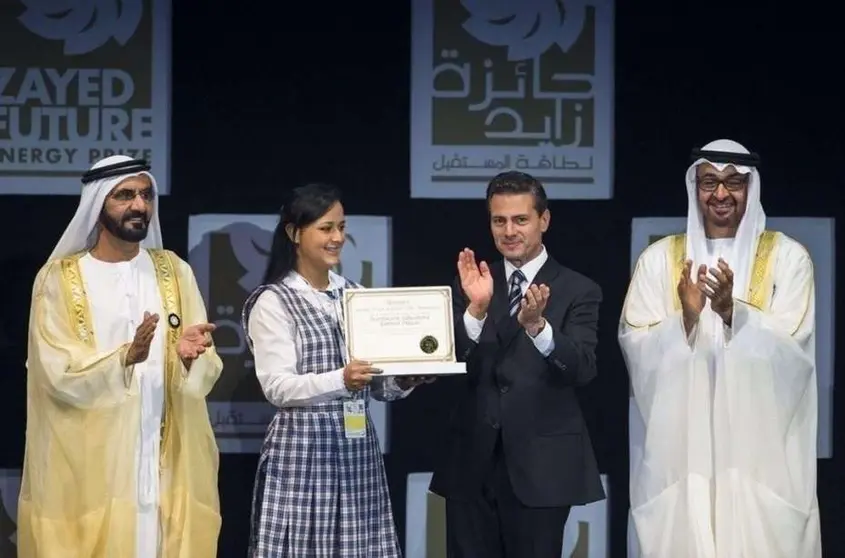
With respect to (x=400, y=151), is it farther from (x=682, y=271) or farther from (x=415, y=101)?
(x=682, y=271)

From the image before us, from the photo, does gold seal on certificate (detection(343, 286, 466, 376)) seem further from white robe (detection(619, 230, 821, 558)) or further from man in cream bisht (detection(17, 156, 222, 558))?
white robe (detection(619, 230, 821, 558))

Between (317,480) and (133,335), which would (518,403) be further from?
(133,335)

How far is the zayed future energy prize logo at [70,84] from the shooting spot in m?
6.35

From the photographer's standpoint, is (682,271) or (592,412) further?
(592,412)

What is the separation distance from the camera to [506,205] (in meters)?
5.29

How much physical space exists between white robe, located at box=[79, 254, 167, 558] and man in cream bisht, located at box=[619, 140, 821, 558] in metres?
1.65

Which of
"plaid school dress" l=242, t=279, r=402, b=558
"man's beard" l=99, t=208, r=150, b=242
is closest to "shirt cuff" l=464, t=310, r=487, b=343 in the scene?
"plaid school dress" l=242, t=279, r=402, b=558

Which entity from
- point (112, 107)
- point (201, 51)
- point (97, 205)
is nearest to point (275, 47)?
point (201, 51)

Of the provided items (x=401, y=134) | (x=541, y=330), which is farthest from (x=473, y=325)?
(x=401, y=134)

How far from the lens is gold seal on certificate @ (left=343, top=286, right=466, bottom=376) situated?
5.13 meters

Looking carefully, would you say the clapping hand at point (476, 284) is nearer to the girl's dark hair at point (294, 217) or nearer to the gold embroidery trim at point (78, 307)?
the girl's dark hair at point (294, 217)

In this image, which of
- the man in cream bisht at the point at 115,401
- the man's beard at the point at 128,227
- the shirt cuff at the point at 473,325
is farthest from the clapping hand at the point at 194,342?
the shirt cuff at the point at 473,325

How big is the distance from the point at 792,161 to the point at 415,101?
1567mm

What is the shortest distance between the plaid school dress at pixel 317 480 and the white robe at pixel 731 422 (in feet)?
3.24
